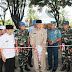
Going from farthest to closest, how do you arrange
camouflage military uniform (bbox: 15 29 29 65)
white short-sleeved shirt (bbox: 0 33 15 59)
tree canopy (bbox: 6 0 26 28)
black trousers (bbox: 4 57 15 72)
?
1. tree canopy (bbox: 6 0 26 28)
2. camouflage military uniform (bbox: 15 29 29 65)
3. black trousers (bbox: 4 57 15 72)
4. white short-sleeved shirt (bbox: 0 33 15 59)

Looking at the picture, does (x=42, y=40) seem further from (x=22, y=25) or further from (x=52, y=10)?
(x=52, y=10)

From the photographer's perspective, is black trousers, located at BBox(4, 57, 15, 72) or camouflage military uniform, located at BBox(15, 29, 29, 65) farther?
camouflage military uniform, located at BBox(15, 29, 29, 65)

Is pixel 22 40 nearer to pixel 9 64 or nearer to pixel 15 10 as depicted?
pixel 9 64

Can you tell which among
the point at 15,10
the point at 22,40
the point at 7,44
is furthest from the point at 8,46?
the point at 15,10

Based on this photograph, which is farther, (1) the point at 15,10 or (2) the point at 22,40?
(1) the point at 15,10

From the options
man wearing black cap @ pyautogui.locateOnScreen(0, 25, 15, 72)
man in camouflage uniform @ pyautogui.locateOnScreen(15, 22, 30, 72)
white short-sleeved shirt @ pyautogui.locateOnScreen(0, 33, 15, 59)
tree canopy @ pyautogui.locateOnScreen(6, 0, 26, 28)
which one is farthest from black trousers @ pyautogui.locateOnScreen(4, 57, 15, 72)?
tree canopy @ pyautogui.locateOnScreen(6, 0, 26, 28)

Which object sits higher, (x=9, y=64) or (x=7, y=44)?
(x=7, y=44)

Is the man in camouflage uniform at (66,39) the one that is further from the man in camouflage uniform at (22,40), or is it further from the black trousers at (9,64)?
the black trousers at (9,64)

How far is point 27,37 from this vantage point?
377cm

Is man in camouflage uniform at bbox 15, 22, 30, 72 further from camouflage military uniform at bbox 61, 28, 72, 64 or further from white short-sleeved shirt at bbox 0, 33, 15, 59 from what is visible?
camouflage military uniform at bbox 61, 28, 72, 64

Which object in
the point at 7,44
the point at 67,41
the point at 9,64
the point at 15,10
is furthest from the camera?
the point at 15,10

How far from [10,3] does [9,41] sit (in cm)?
1042

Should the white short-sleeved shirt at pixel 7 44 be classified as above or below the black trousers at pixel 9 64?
above

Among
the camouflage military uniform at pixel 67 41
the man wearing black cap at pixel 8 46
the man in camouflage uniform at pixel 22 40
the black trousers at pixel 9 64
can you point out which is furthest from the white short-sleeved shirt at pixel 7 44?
Answer: the camouflage military uniform at pixel 67 41
